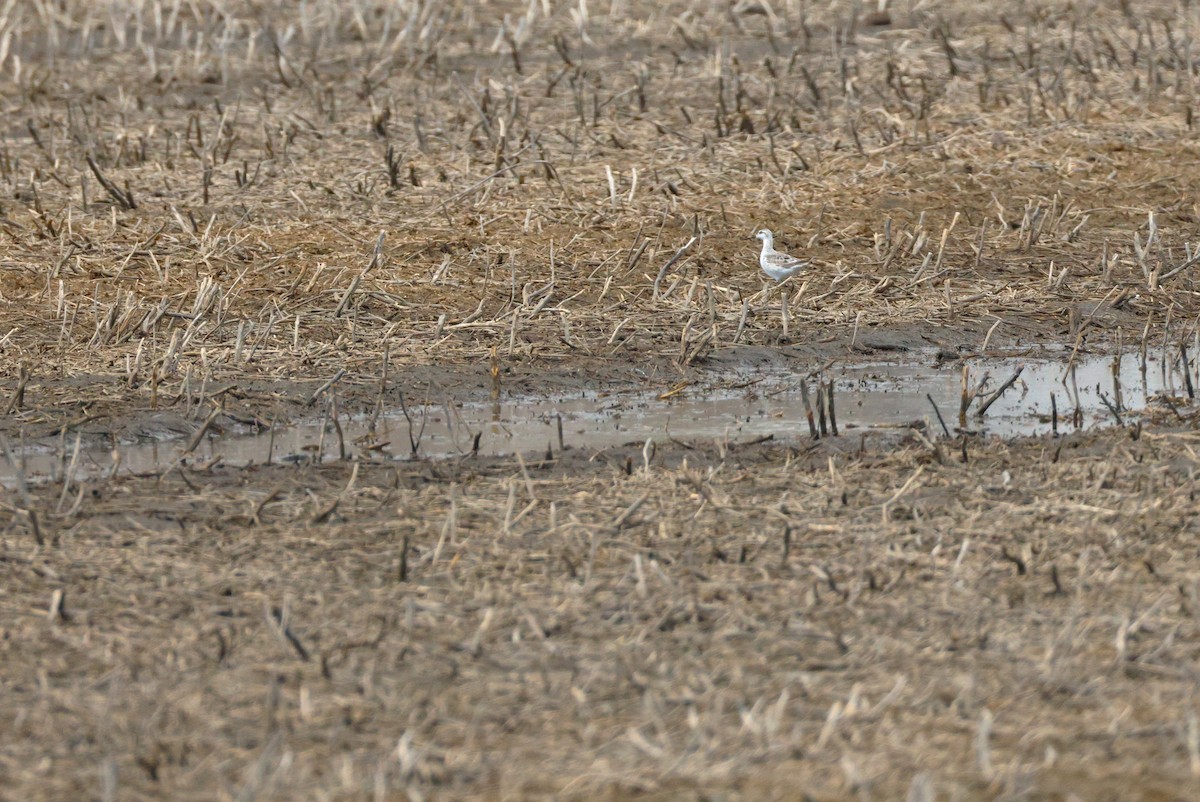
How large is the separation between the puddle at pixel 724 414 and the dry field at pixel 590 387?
0.56ft

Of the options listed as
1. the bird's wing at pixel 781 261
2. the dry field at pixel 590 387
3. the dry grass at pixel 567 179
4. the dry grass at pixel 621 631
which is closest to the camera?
the dry grass at pixel 621 631

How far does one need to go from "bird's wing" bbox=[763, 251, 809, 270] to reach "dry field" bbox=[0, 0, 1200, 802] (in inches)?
6.9

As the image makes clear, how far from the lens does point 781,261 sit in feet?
30.7

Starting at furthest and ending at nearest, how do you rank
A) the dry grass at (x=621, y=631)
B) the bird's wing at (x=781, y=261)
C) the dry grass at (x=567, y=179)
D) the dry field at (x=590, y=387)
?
1. the bird's wing at (x=781, y=261)
2. the dry grass at (x=567, y=179)
3. the dry field at (x=590, y=387)
4. the dry grass at (x=621, y=631)

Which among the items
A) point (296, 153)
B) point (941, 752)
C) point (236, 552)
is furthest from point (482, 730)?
point (296, 153)

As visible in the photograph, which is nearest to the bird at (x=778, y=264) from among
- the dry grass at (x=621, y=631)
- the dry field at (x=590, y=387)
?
Answer: the dry field at (x=590, y=387)

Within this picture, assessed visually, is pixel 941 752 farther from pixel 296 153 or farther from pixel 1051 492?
pixel 296 153

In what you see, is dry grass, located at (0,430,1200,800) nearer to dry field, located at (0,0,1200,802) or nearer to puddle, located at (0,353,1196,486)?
dry field, located at (0,0,1200,802)

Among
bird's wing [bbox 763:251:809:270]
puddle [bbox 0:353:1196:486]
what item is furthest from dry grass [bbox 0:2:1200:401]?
puddle [bbox 0:353:1196:486]

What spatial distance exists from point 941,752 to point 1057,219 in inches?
276

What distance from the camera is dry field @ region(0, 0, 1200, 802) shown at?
14.7ft

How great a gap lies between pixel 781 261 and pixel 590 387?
170cm

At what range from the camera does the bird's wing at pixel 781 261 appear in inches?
368

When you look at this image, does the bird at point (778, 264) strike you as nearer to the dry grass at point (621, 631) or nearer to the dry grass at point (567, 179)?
the dry grass at point (567, 179)
